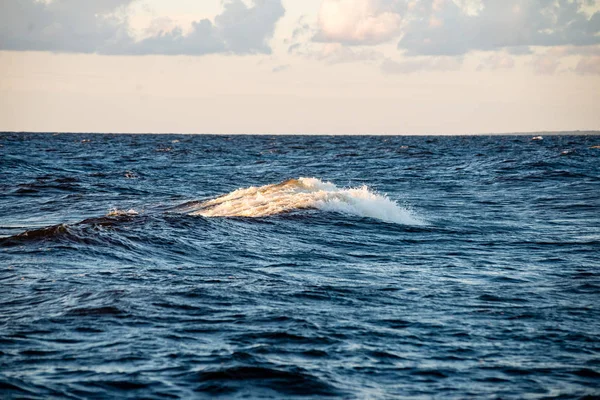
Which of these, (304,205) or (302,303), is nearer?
(302,303)

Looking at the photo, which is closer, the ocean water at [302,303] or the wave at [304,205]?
the ocean water at [302,303]

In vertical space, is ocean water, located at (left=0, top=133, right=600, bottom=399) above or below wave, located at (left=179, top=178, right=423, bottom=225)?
below

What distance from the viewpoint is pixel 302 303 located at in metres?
9.33

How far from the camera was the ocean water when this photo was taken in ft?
21.5

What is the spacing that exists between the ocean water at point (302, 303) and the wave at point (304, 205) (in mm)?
86

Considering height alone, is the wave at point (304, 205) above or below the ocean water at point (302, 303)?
above

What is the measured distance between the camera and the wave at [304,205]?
1947 cm

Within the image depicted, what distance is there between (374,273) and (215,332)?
4.31 m

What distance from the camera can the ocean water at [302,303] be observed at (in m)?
6.56

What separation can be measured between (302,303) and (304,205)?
35.9 feet

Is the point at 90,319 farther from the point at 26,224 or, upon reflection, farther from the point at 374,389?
the point at 26,224

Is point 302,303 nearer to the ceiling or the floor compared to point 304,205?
nearer to the floor

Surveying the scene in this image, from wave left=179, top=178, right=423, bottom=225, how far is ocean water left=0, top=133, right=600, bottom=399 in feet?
0.28

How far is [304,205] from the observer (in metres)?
20.2
